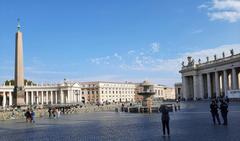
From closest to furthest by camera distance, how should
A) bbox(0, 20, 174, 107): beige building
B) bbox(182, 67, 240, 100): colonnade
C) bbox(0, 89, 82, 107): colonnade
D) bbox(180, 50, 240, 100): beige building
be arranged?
1. bbox(180, 50, 240, 100): beige building
2. bbox(182, 67, 240, 100): colonnade
3. bbox(0, 20, 174, 107): beige building
4. bbox(0, 89, 82, 107): colonnade

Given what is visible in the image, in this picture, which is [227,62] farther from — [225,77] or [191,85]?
[191,85]

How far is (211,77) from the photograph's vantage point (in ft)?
301

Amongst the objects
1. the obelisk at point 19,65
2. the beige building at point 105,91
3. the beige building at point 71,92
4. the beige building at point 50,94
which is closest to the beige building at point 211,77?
the beige building at point 71,92

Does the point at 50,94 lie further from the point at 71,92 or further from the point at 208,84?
the point at 208,84

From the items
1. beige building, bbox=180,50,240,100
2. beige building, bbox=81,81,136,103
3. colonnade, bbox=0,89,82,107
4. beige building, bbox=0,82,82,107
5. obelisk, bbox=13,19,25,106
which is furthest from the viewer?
beige building, bbox=81,81,136,103

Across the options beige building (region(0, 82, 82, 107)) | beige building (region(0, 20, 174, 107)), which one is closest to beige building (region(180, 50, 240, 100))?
beige building (region(0, 20, 174, 107))

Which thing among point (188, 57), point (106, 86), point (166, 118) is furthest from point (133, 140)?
A: point (106, 86)

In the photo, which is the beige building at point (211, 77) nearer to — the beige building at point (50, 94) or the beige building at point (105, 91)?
the beige building at point (50, 94)

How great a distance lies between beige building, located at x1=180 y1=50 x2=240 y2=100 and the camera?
254 ft

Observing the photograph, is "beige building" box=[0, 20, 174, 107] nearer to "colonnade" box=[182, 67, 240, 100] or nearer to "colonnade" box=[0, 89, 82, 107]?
"colonnade" box=[0, 89, 82, 107]

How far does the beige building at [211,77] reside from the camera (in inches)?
3044

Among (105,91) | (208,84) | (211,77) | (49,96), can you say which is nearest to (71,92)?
(49,96)

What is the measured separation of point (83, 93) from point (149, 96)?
125376 millimetres

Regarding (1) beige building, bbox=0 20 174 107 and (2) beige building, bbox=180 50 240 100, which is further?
(1) beige building, bbox=0 20 174 107
